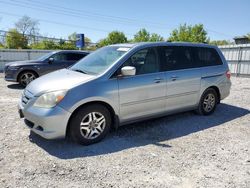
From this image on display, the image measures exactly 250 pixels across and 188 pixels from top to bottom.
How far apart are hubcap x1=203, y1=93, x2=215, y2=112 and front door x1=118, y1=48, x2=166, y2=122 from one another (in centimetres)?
145

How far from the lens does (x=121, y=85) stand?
397 cm

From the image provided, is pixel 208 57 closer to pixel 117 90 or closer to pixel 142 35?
pixel 117 90

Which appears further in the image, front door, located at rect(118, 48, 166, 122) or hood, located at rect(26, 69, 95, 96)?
front door, located at rect(118, 48, 166, 122)

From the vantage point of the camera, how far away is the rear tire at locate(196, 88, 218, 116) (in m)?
5.42

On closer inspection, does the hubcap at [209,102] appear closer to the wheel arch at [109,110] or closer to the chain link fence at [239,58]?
the wheel arch at [109,110]

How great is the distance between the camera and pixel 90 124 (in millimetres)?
3811

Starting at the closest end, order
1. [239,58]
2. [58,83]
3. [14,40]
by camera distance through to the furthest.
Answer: [58,83] → [239,58] → [14,40]

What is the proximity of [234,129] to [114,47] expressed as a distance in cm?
301

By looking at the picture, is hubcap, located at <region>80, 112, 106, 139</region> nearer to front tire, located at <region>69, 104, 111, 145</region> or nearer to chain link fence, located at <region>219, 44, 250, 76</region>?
front tire, located at <region>69, 104, 111, 145</region>

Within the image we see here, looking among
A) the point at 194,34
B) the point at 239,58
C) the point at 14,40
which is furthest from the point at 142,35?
the point at 239,58

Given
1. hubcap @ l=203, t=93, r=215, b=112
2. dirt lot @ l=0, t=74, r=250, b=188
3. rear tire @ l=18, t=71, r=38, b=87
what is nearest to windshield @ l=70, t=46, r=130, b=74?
dirt lot @ l=0, t=74, r=250, b=188

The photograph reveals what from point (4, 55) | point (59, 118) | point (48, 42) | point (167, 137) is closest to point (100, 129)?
point (59, 118)

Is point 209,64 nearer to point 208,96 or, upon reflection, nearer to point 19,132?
point 208,96

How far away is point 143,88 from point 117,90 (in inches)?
21.8
